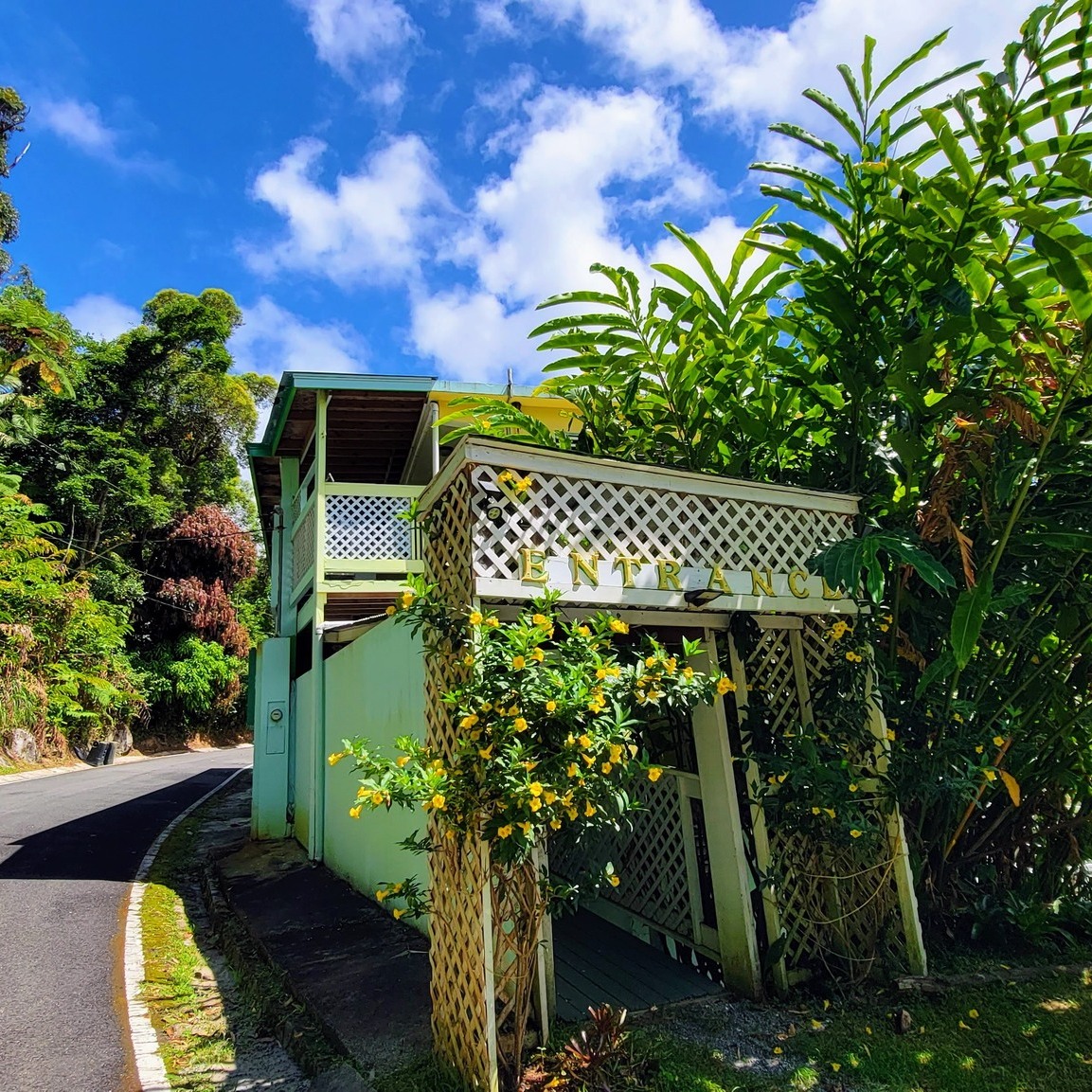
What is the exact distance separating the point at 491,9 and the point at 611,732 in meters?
6.15

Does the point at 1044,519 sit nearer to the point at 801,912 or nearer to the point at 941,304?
the point at 941,304

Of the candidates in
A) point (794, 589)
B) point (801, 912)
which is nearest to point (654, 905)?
point (801, 912)

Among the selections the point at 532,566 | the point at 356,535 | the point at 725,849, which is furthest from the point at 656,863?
the point at 356,535

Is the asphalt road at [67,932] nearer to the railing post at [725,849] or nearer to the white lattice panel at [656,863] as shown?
the white lattice panel at [656,863]

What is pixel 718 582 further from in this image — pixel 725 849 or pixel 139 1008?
pixel 139 1008

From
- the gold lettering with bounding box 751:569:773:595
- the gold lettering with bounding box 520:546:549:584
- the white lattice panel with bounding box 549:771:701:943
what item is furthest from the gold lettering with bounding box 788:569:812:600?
the white lattice panel with bounding box 549:771:701:943

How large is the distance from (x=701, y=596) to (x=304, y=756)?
6.60 metres

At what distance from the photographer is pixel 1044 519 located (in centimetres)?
379

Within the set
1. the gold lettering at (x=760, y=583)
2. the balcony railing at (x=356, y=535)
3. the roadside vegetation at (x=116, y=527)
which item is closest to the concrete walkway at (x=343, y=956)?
the gold lettering at (x=760, y=583)

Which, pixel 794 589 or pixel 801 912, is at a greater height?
pixel 794 589

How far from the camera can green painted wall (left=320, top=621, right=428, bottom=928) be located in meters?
5.07

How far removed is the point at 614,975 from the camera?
441 centimetres

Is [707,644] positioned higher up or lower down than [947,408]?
lower down

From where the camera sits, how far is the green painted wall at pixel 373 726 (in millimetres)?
5066
